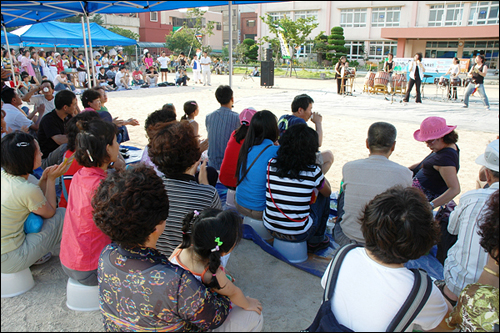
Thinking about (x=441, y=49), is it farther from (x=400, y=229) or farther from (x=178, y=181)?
(x=400, y=229)

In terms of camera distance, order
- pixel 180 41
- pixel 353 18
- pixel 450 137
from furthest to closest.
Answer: pixel 180 41 → pixel 353 18 → pixel 450 137

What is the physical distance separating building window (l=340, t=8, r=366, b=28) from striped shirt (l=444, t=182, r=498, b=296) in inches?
1557

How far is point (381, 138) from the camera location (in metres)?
2.51

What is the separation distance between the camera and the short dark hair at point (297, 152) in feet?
8.46

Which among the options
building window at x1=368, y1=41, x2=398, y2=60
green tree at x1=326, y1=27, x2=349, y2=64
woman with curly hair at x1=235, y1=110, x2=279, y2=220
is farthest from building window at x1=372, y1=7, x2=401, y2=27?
woman with curly hair at x1=235, y1=110, x2=279, y2=220

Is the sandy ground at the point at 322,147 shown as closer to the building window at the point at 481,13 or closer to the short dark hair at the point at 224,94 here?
the short dark hair at the point at 224,94

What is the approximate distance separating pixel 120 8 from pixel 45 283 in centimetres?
628

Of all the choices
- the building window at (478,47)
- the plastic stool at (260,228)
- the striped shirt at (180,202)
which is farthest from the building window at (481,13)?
the striped shirt at (180,202)

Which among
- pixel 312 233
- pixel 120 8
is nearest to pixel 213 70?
pixel 120 8

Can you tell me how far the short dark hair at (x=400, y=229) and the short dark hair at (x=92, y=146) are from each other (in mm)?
1693

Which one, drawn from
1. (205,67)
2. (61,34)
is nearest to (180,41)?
(205,67)

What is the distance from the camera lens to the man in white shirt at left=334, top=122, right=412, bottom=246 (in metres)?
2.36

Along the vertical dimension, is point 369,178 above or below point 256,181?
above

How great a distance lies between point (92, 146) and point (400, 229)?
184 cm
